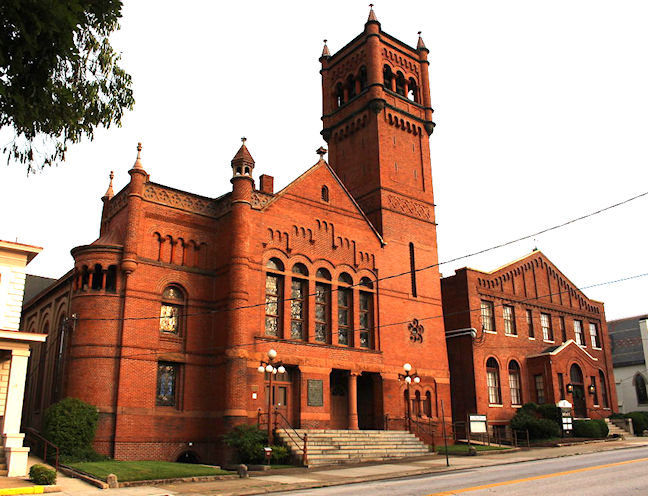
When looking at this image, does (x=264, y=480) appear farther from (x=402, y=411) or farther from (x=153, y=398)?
(x=402, y=411)

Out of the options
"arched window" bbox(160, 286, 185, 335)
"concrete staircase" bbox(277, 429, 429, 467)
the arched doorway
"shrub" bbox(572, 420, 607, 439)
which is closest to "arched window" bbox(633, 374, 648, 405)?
the arched doorway

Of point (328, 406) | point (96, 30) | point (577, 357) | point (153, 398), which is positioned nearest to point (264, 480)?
point (153, 398)

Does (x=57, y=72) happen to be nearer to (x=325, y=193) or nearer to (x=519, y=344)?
(x=325, y=193)

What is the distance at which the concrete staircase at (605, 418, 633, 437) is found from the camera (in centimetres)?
4245

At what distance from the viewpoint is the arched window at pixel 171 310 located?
95.4 feet

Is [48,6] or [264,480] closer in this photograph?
[48,6]

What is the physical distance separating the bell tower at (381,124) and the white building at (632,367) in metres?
29.3


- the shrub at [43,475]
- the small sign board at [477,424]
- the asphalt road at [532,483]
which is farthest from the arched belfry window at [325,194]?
the shrub at [43,475]

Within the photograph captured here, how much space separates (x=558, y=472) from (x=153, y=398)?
1691cm

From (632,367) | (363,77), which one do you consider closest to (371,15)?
(363,77)

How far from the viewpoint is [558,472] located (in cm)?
1948

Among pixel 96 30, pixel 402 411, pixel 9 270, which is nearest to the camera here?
pixel 96 30

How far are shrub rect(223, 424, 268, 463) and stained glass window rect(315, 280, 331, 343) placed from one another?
7508mm

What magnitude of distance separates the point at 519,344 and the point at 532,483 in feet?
89.8
